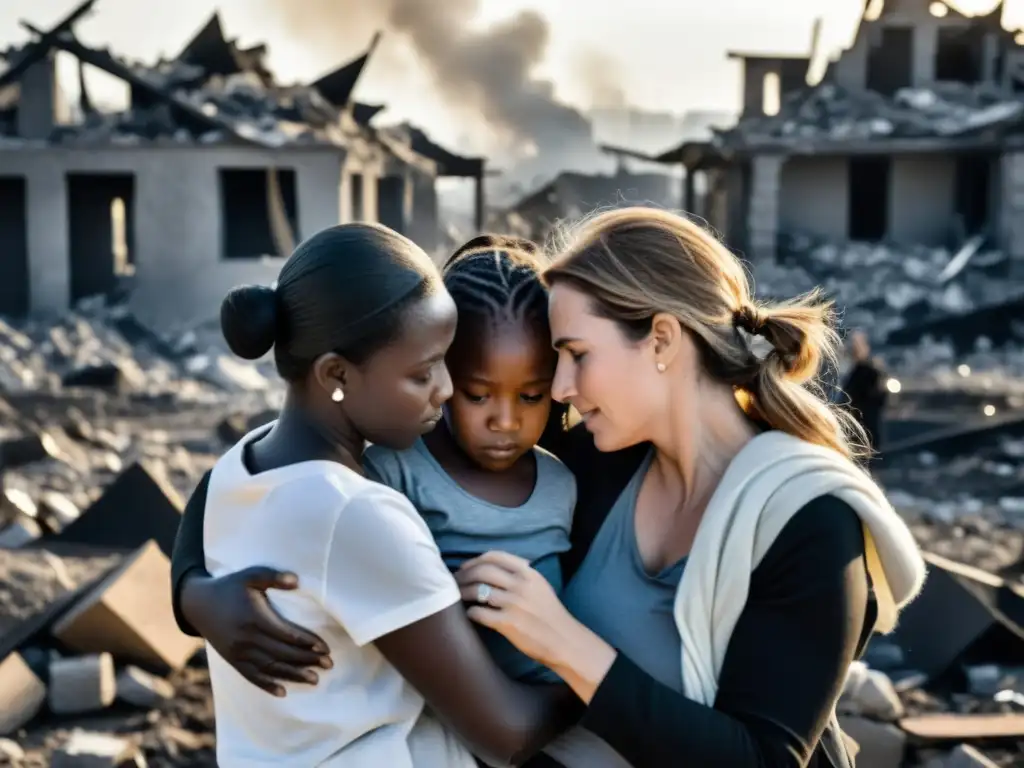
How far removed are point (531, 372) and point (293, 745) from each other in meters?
0.77

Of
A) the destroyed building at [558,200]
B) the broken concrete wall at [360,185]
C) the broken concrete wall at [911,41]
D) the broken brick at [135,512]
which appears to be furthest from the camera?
the destroyed building at [558,200]

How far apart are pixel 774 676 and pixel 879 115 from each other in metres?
26.8

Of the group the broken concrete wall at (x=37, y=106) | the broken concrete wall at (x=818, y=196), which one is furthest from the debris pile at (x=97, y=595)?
the broken concrete wall at (x=818, y=196)

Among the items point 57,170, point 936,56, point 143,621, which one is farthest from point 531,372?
point 936,56

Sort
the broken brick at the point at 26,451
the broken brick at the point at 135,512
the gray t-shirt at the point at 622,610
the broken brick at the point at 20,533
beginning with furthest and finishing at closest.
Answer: the broken brick at the point at 26,451 → the broken brick at the point at 20,533 → the broken brick at the point at 135,512 → the gray t-shirt at the point at 622,610

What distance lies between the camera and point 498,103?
68375 mm

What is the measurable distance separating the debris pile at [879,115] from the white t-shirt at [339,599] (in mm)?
24802

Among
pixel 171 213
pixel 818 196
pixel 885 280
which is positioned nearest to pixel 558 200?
pixel 818 196

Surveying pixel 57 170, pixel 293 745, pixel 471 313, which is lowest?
pixel 57 170

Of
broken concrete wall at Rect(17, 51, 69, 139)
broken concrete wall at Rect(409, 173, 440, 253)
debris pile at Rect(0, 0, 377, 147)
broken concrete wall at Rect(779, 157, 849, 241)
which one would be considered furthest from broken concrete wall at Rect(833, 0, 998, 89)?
broken concrete wall at Rect(17, 51, 69, 139)

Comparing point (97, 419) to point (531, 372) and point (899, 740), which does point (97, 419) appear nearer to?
point (899, 740)

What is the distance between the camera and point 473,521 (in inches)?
94.7

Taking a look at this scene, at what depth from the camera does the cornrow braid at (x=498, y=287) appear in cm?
247

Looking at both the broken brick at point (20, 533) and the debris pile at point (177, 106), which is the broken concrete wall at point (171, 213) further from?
the broken brick at point (20, 533)
